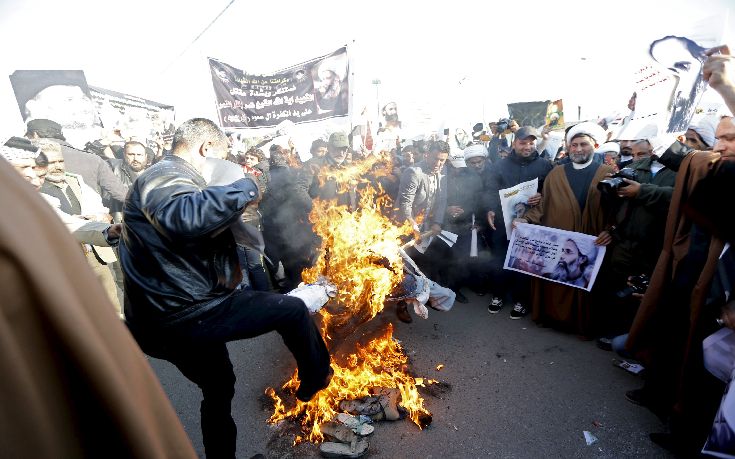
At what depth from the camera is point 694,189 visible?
279 centimetres

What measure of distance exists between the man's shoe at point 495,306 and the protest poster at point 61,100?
358 inches

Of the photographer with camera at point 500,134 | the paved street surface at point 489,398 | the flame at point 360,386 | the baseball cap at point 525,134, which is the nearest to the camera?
the paved street surface at point 489,398

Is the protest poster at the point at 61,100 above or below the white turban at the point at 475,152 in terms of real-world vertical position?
above

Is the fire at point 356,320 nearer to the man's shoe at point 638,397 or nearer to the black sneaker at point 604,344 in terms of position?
the man's shoe at point 638,397

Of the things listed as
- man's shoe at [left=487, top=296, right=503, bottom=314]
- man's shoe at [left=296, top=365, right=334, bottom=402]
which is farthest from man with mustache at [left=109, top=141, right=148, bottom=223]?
man's shoe at [left=487, top=296, right=503, bottom=314]

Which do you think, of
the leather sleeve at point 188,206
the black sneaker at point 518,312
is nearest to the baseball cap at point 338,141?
the black sneaker at point 518,312

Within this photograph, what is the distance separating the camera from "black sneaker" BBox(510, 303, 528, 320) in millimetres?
5469

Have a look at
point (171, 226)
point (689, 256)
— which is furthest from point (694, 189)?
point (171, 226)

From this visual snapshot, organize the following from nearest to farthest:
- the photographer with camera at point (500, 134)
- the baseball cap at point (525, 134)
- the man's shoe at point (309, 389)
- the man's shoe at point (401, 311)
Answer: the man's shoe at point (309, 389)
the man's shoe at point (401, 311)
the baseball cap at point (525, 134)
the photographer with camera at point (500, 134)

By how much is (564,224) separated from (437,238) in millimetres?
2276

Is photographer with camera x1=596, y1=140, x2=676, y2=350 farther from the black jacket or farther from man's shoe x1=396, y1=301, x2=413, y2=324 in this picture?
man's shoe x1=396, y1=301, x2=413, y2=324

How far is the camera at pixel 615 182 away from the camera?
13.1 feet

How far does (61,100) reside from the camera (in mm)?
7965

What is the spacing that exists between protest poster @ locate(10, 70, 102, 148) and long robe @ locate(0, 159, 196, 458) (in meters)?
9.73
